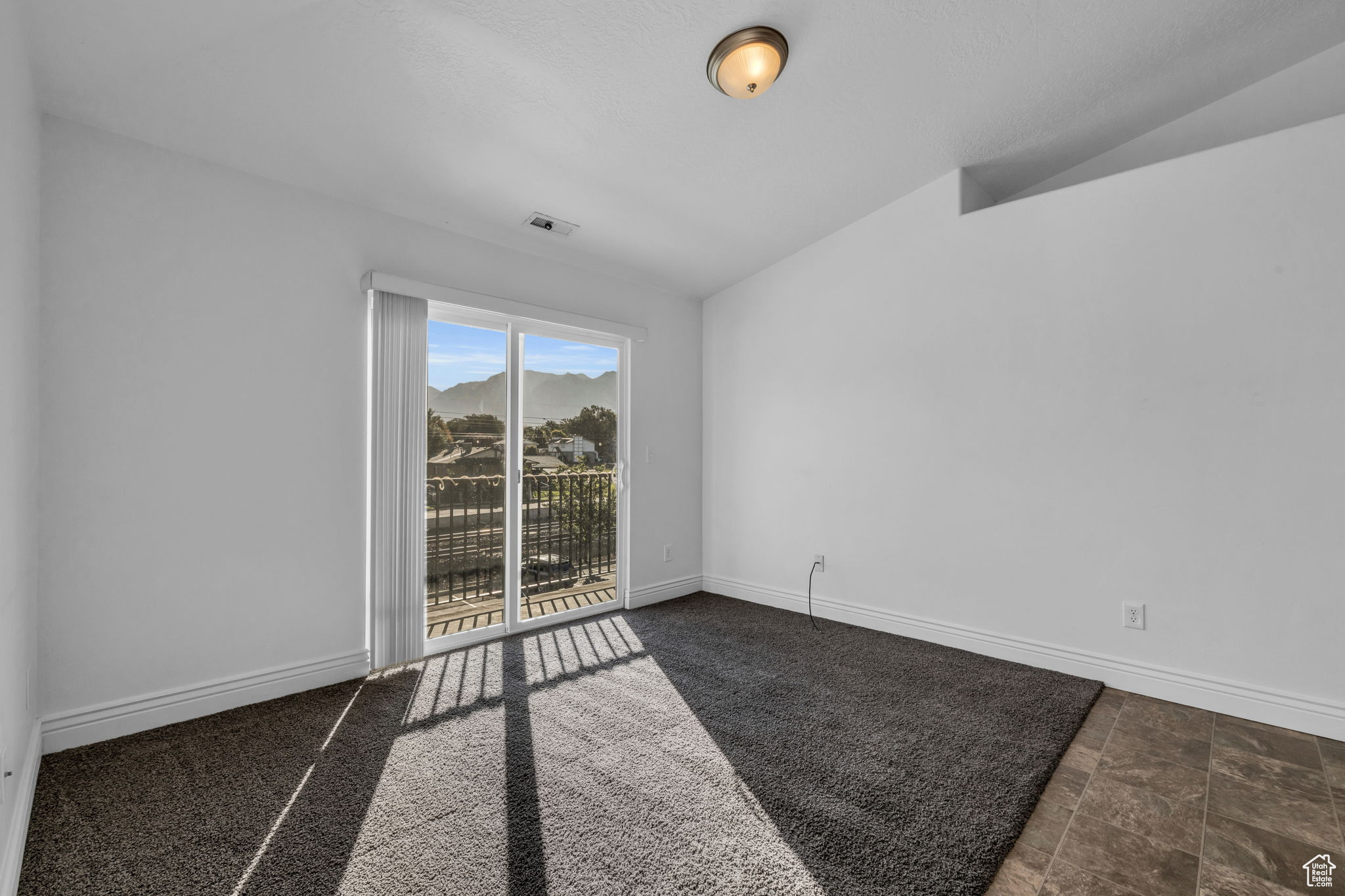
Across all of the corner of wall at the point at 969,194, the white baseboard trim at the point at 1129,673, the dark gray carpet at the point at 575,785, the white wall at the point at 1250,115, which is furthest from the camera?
the corner of wall at the point at 969,194

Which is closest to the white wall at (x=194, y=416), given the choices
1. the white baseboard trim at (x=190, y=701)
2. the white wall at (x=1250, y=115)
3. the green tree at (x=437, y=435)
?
the white baseboard trim at (x=190, y=701)

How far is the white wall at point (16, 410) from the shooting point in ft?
4.91

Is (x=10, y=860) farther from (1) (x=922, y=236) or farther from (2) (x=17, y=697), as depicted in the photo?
(1) (x=922, y=236)

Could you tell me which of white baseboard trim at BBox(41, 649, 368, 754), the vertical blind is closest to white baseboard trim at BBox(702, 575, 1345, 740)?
the vertical blind

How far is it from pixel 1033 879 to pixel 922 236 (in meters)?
3.12

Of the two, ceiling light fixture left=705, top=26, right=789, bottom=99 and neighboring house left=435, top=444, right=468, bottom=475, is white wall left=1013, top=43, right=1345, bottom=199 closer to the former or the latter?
ceiling light fixture left=705, top=26, right=789, bottom=99

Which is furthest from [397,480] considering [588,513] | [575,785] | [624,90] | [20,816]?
[624,90]

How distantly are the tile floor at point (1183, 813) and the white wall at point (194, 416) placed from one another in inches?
115

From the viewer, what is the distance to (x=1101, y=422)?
9.23ft

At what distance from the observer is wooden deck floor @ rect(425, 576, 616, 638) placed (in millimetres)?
3168

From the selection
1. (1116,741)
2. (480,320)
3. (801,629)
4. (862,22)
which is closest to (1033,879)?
(1116,741)

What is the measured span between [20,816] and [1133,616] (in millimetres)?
4222

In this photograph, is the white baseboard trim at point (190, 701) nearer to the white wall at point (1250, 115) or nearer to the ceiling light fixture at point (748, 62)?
the ceiling light fixture at point (748, 62)

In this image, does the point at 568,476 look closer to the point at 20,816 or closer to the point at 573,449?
the point at 573,449
